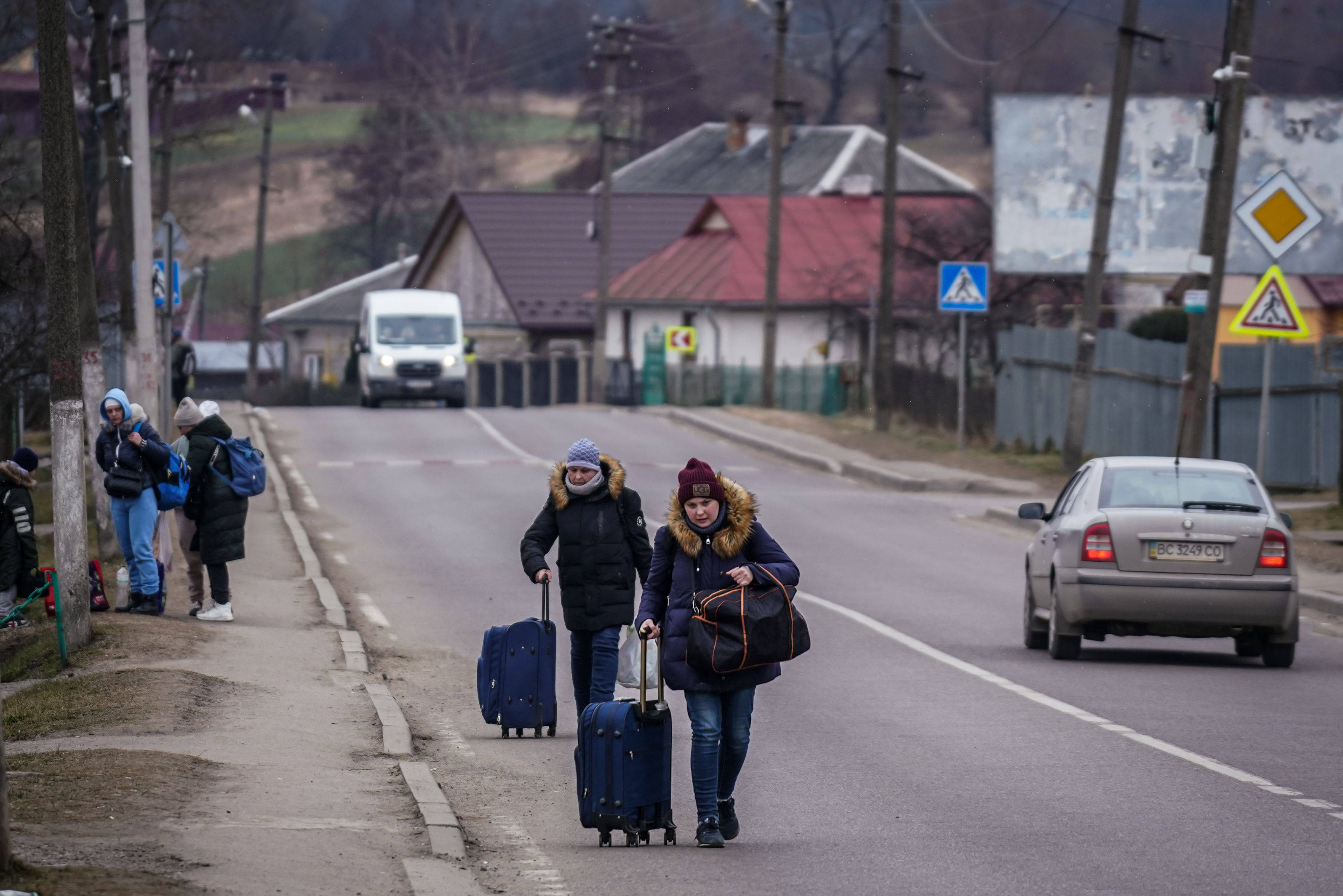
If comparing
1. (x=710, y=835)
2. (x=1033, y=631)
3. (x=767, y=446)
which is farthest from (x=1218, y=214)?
(x=710, y=835)

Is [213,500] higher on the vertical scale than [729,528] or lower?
lower

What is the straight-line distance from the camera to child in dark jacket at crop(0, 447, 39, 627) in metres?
16.2

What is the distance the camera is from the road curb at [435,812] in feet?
26.3

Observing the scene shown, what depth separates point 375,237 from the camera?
113 m

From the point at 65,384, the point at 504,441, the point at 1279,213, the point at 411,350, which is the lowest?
the point at 504,441

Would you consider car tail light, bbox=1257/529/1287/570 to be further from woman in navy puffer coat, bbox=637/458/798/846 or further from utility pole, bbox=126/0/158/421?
utility pole, bbox=126/0/158/421

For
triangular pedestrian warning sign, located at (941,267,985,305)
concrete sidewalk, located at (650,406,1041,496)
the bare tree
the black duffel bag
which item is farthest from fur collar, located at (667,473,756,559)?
the bare tree

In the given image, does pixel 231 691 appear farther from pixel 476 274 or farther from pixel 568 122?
pixel 568 122

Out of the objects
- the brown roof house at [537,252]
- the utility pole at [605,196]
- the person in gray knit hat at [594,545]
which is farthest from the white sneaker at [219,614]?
the brown roof house at [537,252]

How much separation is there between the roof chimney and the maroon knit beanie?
260 ft

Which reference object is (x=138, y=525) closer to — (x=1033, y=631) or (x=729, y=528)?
(x=1033, y=631)

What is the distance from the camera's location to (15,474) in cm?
1608

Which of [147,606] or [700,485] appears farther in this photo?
[147,606]

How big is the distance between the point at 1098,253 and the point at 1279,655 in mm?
15547
